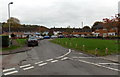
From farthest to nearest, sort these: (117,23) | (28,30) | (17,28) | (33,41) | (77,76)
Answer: (28,30), (17,28), (117,23), (33,41), (77,76)

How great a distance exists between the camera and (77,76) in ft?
23.9

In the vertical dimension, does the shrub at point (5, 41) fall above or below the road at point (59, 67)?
above

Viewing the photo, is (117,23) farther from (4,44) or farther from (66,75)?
(66,75)

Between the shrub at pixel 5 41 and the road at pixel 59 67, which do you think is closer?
the road at pixel 59 67

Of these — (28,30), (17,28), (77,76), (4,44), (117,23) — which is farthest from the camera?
(28,30)

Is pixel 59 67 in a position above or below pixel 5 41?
below

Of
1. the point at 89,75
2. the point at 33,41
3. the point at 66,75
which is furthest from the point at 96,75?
the point at 33,41

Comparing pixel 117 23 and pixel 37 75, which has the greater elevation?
pixel 117 23

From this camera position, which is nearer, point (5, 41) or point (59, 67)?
point (59, 67)

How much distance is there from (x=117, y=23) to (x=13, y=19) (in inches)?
3228

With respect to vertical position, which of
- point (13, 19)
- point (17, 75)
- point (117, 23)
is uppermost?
point (13, 19)

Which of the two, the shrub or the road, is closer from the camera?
the road

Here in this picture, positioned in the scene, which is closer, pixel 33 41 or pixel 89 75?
pixel 89 75

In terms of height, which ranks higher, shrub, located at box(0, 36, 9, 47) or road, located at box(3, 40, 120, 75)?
shrub, located at box(0, 36, 9, 47)
